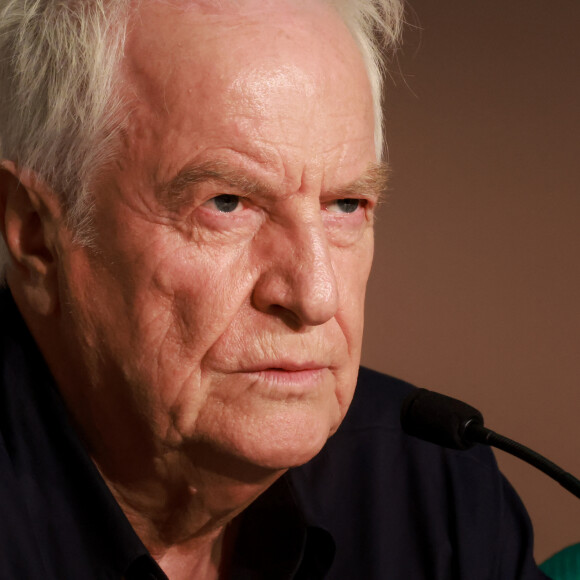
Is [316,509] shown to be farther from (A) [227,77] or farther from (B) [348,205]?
(A) [227,77]

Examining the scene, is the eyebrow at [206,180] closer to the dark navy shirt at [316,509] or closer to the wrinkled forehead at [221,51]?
the wrinkled forehead at [221,51]

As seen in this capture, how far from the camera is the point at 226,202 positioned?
1.07 meters

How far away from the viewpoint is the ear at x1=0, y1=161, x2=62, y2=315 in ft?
3.66

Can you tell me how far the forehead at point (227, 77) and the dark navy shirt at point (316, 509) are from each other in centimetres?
42

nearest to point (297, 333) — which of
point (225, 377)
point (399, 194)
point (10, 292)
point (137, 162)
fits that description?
point (225, 377)

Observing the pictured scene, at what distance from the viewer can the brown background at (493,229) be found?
2.06 m

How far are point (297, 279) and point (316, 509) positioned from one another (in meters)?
0.48

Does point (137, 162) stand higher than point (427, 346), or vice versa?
point (137, 162)

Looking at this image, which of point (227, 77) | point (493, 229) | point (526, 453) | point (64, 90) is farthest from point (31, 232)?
point (493, 229)

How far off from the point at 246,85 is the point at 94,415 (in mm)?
491

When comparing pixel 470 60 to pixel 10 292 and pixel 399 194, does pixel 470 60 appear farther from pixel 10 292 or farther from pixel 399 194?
pixel 10 292

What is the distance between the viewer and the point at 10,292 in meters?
1.29

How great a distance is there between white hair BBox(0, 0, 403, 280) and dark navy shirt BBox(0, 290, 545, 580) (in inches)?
10.2

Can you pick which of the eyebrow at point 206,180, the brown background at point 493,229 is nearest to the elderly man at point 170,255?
the eyebrow at point 206,180
